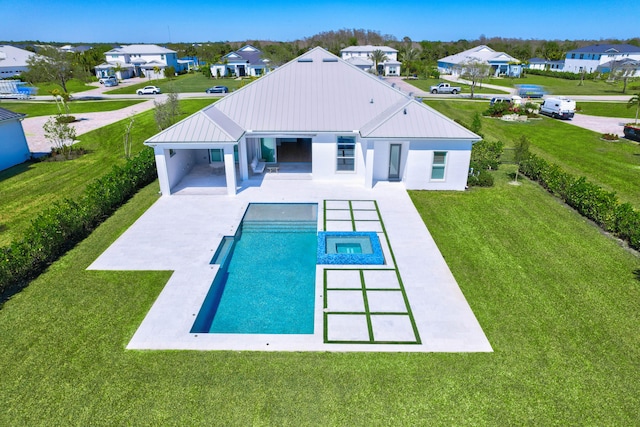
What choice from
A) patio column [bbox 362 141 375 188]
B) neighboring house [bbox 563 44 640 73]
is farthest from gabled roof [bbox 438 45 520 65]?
patio column [bbox 362 141 375 188]

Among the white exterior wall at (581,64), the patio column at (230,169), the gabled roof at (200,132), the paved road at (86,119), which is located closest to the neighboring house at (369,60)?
the paved road at (86,119)

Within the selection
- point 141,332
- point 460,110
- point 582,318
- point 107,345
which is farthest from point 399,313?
Result: point 460,110

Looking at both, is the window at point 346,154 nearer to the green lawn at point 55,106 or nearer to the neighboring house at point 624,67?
the green lawn at point 55,106

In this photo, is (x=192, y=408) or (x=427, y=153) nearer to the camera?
(x=192, y=408)

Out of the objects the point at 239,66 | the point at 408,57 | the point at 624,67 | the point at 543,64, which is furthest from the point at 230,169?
the point at 543,64

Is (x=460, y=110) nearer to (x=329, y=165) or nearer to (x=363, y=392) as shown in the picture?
(x=329, y=165)

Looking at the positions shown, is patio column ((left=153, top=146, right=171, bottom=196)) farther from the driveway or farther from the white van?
the white van

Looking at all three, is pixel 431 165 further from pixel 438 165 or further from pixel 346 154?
pixel 346 154
